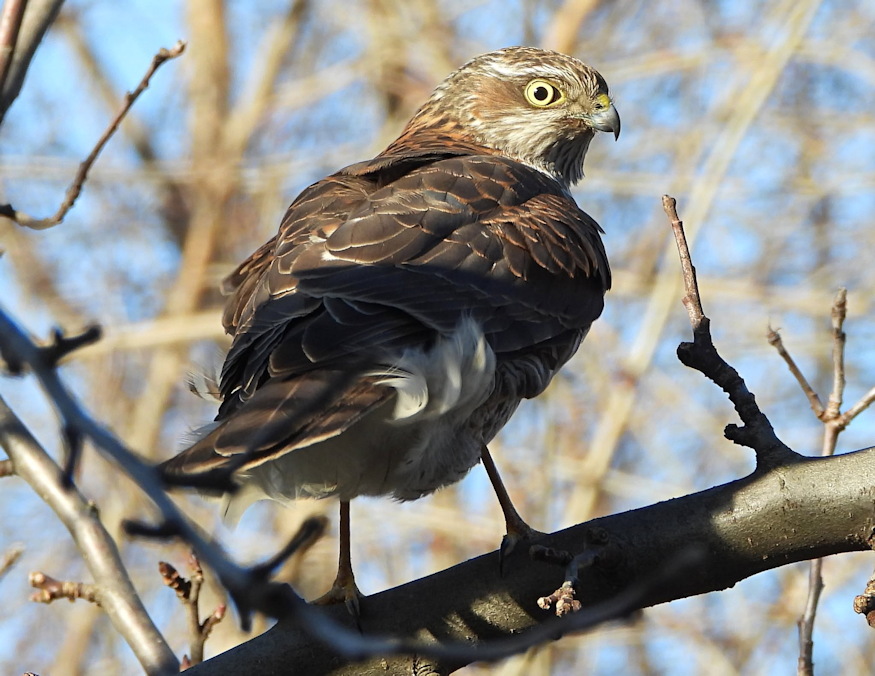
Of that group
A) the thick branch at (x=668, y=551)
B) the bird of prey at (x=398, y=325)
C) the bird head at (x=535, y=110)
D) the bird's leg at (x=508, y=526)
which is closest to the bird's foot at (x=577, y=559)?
the thick branch at (x=668, y=551)

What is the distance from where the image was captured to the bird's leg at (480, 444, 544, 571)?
→ 10.5 feet

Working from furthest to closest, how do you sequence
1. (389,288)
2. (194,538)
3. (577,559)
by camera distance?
(389,288)
(577,559)
(194,538)

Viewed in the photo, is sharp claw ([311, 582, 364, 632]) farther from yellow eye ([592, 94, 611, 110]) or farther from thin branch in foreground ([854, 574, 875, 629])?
yellow eye ([592, 94, 611, 110])

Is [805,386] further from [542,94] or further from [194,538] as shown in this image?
[194,538]

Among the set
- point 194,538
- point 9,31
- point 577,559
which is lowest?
point 194,538

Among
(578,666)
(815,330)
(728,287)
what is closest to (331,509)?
(578,666)

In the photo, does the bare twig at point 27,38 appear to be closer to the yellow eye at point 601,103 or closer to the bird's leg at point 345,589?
the bird's leg at point 345,589

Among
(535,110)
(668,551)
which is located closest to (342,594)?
(668,551)

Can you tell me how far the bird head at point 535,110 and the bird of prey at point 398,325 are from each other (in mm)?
662

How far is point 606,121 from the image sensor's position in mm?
5285

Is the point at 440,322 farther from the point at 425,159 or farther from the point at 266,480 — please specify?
the point at 425,159

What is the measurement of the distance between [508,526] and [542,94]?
2.44 m

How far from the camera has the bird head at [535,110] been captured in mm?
5312

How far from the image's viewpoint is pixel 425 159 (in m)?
4.34
